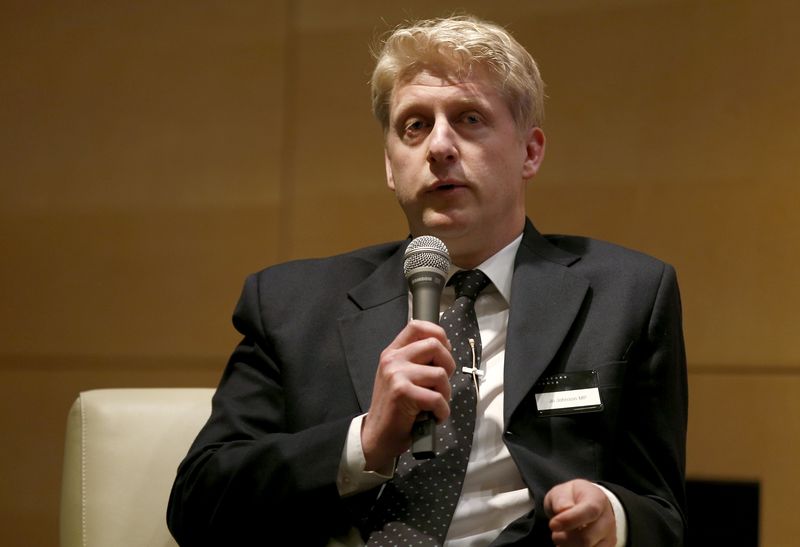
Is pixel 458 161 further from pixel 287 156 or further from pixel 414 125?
pixel 287 156

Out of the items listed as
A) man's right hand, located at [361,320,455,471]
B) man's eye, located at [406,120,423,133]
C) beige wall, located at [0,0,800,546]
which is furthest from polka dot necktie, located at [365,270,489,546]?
beige wall, located at [0,0,800,546]

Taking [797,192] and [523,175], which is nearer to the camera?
[523,175]

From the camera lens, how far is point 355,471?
63.3 inches

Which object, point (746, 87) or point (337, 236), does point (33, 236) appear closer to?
point (337, 236)

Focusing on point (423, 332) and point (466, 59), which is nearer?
point (423, 332)

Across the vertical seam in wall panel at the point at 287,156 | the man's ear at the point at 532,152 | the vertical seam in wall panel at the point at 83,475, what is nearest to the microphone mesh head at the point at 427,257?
the man's ear at the point at 532,152

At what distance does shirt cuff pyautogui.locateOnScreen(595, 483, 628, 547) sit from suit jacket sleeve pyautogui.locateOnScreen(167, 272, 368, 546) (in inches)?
16.5

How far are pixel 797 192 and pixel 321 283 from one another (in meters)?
1.34

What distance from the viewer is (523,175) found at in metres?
2.00

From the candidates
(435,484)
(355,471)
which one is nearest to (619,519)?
(435,484)

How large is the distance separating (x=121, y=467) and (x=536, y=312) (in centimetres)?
78

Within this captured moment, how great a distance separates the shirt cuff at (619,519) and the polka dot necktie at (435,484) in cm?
23

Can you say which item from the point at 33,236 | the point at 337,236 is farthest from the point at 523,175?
the point at 33,236

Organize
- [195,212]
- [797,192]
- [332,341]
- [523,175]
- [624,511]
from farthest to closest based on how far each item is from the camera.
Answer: [195,212]
[797,192]
[523,175]
[332,341]
[624,511]
